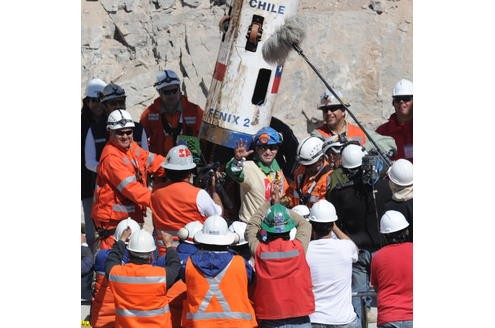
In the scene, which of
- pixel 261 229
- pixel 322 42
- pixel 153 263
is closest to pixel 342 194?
pixel 261 229

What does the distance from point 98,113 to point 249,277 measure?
4592 millimetres

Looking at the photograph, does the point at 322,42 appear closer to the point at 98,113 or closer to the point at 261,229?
the point at 98,113

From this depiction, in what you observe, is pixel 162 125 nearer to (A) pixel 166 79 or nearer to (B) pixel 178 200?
(A) pixel 166 79

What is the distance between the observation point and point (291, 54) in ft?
56.0

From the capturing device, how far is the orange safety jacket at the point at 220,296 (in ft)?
31.8

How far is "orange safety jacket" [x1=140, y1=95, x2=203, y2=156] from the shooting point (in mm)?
13945

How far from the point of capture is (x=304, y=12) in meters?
17.4

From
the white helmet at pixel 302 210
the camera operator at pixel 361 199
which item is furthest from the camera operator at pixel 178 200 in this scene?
the camera operator at pixel 361 199

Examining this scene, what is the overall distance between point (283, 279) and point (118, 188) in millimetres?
2851

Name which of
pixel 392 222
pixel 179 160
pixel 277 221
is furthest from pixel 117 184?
pixel 392 222

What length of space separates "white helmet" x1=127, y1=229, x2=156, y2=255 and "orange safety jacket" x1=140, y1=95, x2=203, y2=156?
4.24 meters

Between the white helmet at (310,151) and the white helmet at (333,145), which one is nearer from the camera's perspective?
the white helmet at (310,151)

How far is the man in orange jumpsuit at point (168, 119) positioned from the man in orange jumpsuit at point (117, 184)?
172 centimetres

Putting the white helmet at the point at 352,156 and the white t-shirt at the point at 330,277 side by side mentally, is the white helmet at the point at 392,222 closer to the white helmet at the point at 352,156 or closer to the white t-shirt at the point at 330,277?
the white t-shirt at the point at 330,277
